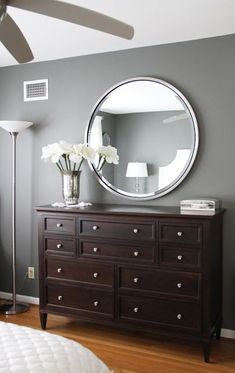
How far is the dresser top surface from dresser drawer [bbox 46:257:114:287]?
413 mm

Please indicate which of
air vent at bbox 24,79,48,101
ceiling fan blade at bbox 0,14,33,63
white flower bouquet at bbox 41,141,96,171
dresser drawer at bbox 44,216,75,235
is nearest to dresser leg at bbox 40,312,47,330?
dresser drawer at bbox 44,216,75,235

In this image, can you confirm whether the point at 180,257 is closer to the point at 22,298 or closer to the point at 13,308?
the point at 13,308

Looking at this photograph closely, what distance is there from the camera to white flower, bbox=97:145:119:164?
3448mm

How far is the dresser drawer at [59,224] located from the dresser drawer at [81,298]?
18.0 inches

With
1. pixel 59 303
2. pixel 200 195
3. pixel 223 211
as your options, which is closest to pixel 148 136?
pixel 200 195

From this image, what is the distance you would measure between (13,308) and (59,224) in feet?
3.58

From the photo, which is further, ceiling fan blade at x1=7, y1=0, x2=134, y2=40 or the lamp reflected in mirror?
the lamp reflected in mirror

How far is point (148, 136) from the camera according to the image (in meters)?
3.40

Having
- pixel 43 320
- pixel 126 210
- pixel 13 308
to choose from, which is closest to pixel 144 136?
pixel 126 210

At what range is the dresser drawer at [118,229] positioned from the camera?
295 centimetres

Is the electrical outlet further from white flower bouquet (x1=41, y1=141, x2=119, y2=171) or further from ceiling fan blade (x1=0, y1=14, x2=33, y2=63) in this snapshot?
ceiling fan blade (x1=0, y1=14, x2=33, y2=63)

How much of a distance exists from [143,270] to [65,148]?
118 cm


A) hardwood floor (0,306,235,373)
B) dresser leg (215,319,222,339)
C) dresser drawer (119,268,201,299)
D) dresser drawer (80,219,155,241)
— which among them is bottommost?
hardwood floor (0,306,235,373)

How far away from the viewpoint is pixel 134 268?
302 centimetres
